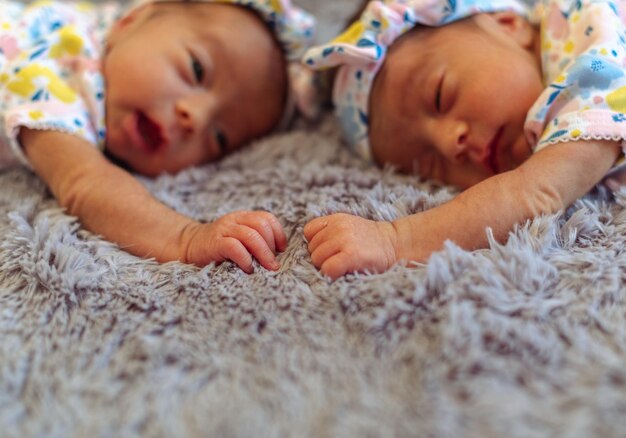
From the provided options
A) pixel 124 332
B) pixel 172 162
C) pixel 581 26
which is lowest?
pixel 172 162

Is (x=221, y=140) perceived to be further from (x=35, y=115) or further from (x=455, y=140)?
(x=455, y=140)

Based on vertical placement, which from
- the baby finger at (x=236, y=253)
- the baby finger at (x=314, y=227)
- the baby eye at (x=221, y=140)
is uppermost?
the baby finger at (x=314, y=227)

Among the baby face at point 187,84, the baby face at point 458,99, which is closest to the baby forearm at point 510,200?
the baby face at point 458,99

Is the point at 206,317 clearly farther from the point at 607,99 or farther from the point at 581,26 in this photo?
the point at 581,26

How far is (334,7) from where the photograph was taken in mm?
1782

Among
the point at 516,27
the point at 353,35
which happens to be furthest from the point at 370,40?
the point at 516,27

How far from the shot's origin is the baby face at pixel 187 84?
3.84 feet

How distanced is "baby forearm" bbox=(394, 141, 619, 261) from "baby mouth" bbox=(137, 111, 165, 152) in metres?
0.59

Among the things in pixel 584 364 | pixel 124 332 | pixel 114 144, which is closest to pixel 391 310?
pixel 584 364

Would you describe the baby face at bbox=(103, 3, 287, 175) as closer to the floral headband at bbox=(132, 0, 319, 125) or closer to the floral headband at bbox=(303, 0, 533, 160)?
the floral headband at bbox=(132, 0, 319, 125)

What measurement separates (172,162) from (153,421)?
716mm

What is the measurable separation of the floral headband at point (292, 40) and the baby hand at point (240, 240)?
0.59 m

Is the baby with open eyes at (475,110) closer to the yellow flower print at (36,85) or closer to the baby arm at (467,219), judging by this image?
the baby arm at (467,219)

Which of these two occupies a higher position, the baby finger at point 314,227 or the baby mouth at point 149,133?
the baby finger at point 314,227
